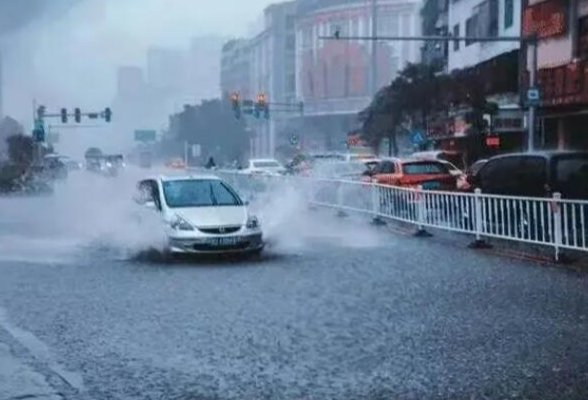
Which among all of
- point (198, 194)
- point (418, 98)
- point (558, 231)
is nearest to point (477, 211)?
point (558, 231)

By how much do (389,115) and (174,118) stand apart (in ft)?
256

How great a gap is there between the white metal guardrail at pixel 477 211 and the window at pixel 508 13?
803 inches

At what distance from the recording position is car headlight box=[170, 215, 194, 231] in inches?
605

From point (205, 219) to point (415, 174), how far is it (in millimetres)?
12086

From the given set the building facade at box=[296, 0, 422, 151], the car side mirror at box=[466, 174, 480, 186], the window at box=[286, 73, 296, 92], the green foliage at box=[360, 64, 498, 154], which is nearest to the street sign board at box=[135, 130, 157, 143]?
the building facade at box=[296, 0, 422, 151]

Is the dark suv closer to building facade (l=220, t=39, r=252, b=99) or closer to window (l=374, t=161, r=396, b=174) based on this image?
window (l=374, t=161, r=396, b=174)

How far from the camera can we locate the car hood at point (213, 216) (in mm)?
15367

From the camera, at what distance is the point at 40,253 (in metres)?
17.2

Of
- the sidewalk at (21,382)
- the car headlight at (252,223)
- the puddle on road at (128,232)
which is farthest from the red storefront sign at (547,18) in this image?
the sidewalk at (21,382)

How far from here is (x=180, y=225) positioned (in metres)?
15.5

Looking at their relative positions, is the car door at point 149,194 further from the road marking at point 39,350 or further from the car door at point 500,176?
the car door at point 500,176

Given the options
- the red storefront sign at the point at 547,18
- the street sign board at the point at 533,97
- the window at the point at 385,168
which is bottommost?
the window at the point at 385,168

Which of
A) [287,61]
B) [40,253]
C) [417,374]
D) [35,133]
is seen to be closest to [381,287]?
[417,374]

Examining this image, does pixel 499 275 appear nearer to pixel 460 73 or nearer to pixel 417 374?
pixel 417 374
